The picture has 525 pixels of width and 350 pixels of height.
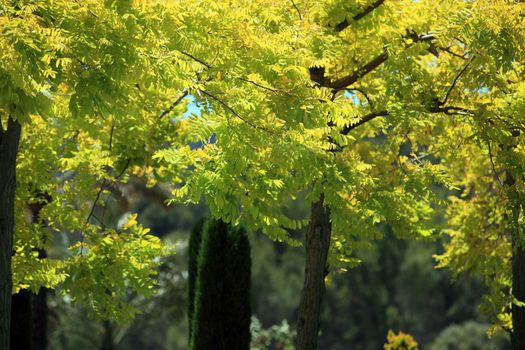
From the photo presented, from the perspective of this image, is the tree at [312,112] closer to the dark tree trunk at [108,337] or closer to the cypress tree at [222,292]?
the cypress tree at [222,292]

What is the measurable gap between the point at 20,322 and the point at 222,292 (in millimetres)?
4364

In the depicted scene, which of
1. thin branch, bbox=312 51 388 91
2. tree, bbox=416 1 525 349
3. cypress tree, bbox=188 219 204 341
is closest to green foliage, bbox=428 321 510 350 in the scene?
tree, bbox=416 1 525 349

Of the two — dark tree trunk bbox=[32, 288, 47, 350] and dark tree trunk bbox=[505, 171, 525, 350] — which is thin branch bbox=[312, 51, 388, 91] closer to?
dark tree trunk bbox=[505, 171, 525, 350]

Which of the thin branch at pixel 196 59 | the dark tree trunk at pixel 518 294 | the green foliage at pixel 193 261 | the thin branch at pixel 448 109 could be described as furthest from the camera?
the green foliage at pixel 193 261

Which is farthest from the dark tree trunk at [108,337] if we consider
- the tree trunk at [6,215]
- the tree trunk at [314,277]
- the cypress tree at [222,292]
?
the tree trunk at [6,215]

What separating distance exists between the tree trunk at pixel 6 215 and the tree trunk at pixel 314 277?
203 inches

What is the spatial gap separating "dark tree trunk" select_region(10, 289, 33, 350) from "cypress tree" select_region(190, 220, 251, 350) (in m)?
3.64

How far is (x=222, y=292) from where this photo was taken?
14.4 m

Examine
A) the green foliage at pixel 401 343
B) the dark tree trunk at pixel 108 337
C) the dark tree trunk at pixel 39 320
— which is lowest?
the green foliage at pixel 401 343

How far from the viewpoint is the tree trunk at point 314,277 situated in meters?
13.1

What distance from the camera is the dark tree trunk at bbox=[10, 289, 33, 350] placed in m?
15.9

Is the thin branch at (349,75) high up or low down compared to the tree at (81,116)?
up

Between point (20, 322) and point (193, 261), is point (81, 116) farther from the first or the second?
point (20, 322)

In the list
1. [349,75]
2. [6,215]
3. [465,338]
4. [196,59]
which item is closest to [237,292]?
[349,75]
